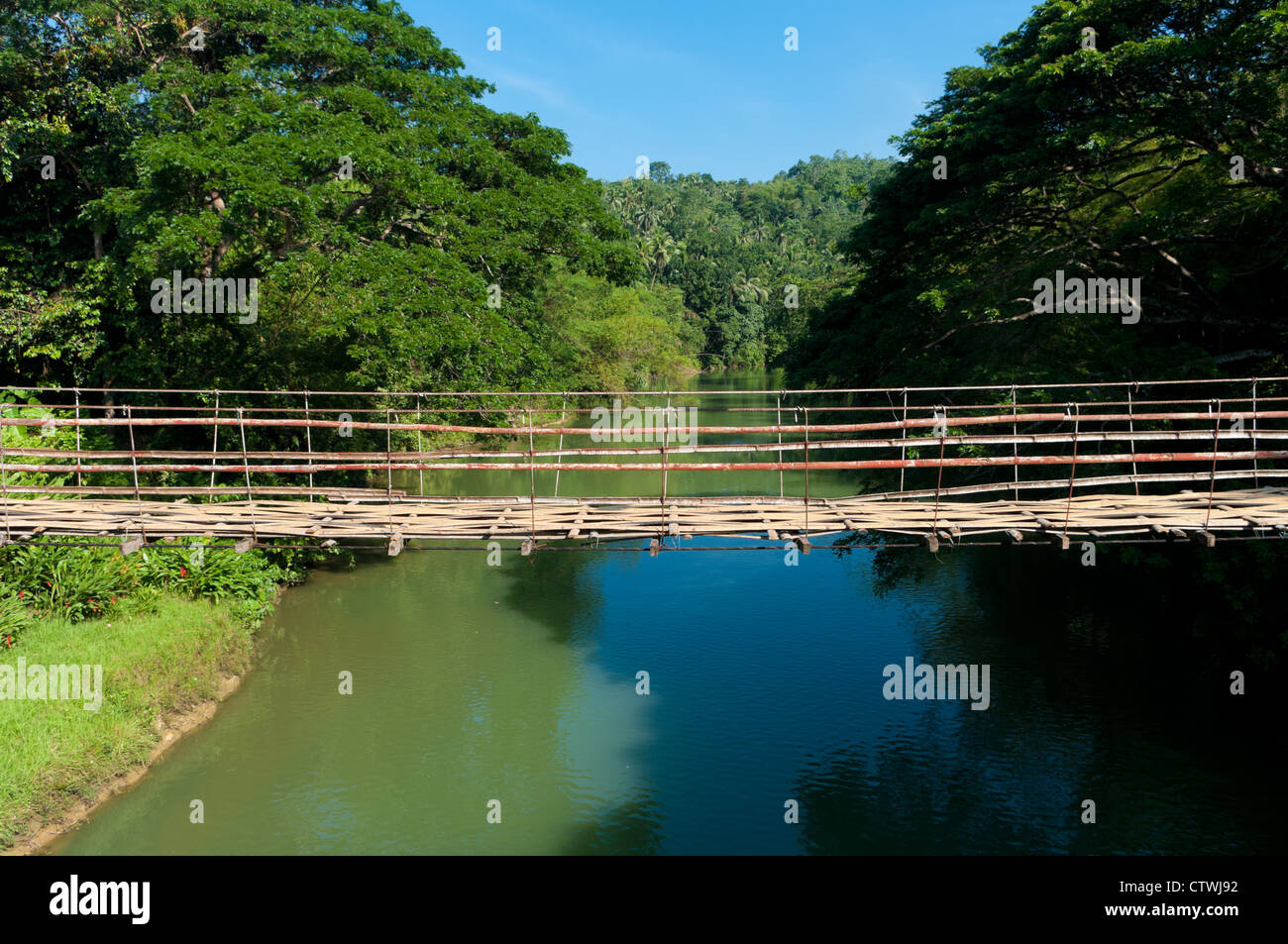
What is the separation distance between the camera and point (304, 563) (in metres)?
15.7

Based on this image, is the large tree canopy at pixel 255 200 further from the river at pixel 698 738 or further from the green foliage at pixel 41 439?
the river at pixel 698 738

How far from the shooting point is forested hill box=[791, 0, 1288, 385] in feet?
34.8

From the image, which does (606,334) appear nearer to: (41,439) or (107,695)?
(41,439)

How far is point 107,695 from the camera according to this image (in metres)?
9.07

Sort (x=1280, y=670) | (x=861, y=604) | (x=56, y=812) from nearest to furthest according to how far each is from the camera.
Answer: (x=56, y=812) → (x=1280, y=670) → (x=861, y=604)

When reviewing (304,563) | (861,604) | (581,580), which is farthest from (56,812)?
(861,604)

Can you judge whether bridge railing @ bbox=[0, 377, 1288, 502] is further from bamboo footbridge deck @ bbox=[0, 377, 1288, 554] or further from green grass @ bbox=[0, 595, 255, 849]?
green grass @ bbox=[0, 595, 255, 849]

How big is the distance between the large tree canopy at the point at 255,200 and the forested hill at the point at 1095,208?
669cm

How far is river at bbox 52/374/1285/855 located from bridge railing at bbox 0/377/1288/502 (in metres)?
2.08

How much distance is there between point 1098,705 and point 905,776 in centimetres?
320

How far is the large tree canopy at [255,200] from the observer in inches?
481

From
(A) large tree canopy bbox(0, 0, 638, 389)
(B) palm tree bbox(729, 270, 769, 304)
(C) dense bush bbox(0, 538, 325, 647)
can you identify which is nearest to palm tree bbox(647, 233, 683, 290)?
(B) palm tree bbox(729, 270, 769, 304)

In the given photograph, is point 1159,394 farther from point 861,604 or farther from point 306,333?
point 306,333

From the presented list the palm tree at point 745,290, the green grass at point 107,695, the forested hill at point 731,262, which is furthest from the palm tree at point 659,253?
the green grass at point 107,695
